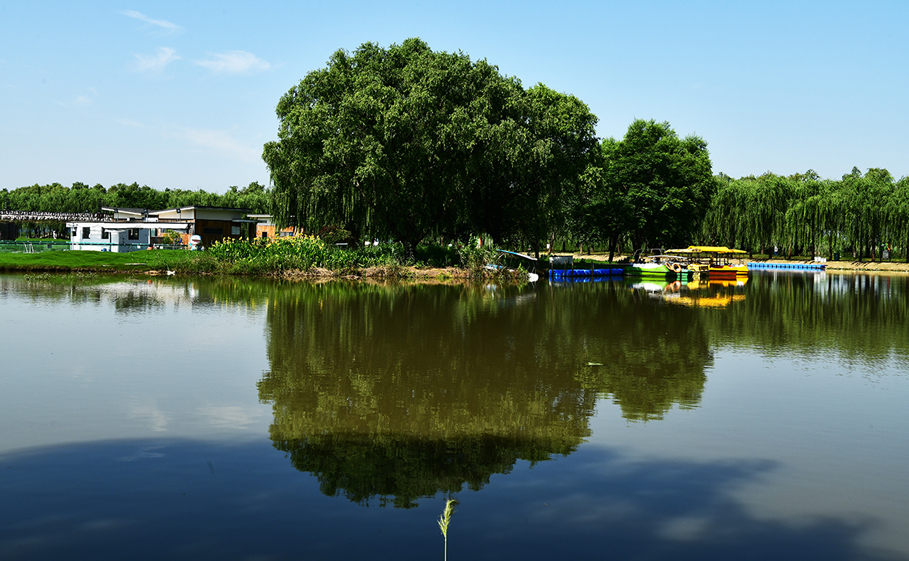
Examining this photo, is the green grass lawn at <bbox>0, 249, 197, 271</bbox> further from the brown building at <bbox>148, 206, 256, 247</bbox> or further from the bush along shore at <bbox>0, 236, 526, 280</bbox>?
the brown building at <bbox>148, 206, 256, 247</bbox>

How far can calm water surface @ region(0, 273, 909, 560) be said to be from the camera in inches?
228

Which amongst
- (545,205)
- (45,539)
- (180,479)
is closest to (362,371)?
(180,479)

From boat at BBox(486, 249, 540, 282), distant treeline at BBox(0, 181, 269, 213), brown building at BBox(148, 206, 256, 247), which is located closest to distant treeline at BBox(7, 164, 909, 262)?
boat at BBox(486, 249, 540, 282)

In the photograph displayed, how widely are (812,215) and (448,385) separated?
7466 centimetres

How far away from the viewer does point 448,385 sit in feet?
38.1

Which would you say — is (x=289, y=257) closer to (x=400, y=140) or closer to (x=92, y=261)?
(x=400, y=140)

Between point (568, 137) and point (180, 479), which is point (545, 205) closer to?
point (568, 137)

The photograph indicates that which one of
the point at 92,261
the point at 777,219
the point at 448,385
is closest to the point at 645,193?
the point at 777,219

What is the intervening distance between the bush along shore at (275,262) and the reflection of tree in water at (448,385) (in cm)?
1731

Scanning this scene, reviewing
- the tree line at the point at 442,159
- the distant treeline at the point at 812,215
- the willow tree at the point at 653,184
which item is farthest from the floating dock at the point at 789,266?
the tree line at the point at 442,159

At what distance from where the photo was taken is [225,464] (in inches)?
290

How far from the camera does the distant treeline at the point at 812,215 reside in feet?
236

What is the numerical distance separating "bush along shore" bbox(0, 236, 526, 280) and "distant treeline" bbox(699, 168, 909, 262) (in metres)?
45.0

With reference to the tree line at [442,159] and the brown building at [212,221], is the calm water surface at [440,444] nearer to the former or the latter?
the tree line at [442,159]
